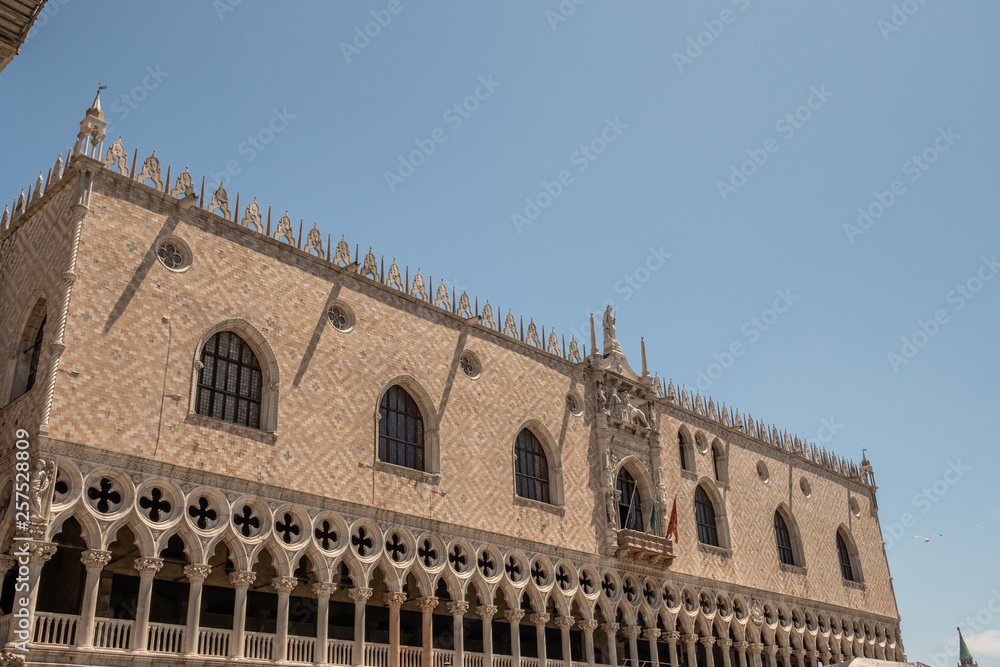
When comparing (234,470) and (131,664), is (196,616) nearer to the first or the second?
(131,664)

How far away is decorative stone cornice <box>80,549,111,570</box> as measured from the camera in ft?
50.4

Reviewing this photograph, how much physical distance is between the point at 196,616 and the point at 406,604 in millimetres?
6104

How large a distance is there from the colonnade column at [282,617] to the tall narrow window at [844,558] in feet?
85.8

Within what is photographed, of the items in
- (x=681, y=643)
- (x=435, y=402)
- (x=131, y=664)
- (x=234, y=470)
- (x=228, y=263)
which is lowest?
(x=131, y=664)

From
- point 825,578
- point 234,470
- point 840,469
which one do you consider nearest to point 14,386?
point 234,470

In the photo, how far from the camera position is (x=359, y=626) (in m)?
19.1

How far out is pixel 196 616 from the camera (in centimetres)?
1647

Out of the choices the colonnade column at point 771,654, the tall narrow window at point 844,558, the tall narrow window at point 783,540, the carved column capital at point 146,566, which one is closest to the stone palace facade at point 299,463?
the carved column capital at point 146,566

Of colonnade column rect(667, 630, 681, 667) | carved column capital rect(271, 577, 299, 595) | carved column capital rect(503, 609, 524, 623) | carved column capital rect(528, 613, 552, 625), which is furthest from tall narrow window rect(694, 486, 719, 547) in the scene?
carved column capital rect(271, 577, 299, 595)

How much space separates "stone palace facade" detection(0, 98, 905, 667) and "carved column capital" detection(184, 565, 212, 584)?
0.04m

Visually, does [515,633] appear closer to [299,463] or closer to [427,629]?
[427,629]

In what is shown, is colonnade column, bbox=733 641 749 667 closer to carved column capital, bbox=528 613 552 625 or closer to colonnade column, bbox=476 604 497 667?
carved column capital, bbox=528 613 552 625

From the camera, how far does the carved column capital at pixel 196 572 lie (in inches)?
653

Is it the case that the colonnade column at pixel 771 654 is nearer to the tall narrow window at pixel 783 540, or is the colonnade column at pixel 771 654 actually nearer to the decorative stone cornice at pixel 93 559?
the tall narrow window at pixel 783 540
